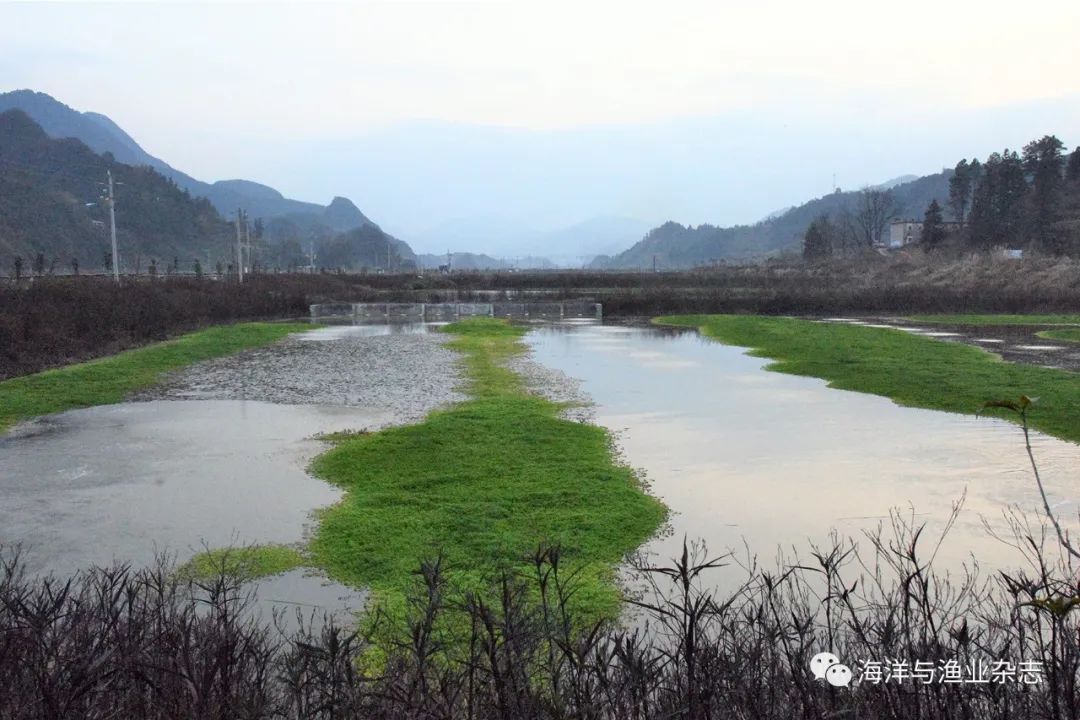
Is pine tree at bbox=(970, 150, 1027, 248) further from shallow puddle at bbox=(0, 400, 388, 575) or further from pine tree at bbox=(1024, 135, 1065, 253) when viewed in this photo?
shallow puddle at bbox=(0, 400, 388, 575)

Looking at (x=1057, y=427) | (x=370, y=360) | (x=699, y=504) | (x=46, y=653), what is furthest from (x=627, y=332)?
(x=46, y=653)

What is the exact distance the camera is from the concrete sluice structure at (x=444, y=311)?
5047cm

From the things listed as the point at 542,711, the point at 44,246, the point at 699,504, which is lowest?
the point at 699,504

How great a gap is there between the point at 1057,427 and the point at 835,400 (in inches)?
183

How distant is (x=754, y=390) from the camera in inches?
807

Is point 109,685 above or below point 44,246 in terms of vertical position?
below

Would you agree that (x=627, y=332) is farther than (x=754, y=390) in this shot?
Yes

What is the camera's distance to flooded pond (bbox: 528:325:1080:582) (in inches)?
394

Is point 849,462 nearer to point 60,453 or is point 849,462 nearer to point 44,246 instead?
point 60,453

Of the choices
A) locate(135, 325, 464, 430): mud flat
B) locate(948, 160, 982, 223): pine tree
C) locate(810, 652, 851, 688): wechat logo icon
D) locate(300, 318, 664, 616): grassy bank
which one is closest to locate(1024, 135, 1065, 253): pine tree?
locate(948, 160, 982, 223): pine tree

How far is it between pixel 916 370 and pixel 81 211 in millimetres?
102292

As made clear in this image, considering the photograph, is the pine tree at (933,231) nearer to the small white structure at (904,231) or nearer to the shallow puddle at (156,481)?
the small white structure at (904,231)

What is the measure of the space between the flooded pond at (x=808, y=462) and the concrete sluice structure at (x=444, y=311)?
29146mm

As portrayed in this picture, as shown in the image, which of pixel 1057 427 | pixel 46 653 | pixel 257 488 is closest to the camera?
pixel 46 653
